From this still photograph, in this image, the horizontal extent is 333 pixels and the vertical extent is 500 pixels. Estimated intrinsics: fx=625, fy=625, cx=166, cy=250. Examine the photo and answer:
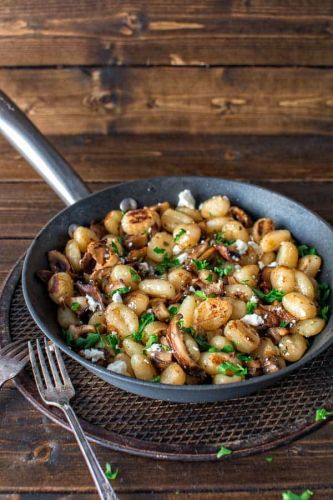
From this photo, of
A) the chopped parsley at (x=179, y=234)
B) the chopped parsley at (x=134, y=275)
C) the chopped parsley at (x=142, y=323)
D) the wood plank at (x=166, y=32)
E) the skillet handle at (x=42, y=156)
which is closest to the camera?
the chopped parsley at (x=142, y=323)

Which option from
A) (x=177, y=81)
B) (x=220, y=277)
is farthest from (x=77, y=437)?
(x=177, y=81)

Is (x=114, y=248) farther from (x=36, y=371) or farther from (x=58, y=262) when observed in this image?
(x=36, y=371)

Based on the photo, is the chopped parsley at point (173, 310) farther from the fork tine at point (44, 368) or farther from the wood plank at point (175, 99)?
the wood plank at point (175, 99)

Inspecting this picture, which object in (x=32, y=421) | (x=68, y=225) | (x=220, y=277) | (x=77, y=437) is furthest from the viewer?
(x=68, y=225)

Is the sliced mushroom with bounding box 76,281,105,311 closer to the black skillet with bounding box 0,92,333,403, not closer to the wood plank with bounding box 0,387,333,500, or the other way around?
the black skillet with bounding box 0,92,333,403

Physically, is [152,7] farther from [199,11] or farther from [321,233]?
[321,233]

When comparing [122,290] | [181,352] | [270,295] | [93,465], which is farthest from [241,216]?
[93,465]

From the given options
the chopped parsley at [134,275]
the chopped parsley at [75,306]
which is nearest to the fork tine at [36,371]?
the chopped parsley at [75,306]
